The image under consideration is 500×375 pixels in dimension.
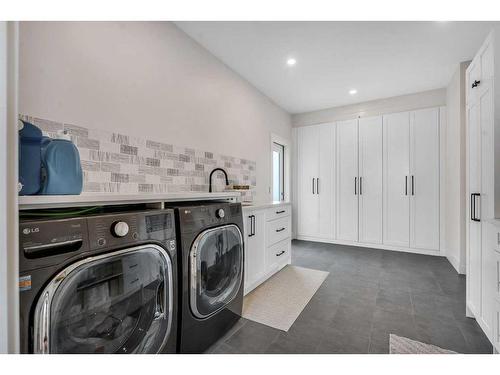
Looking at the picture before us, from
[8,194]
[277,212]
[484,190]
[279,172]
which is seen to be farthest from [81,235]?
[279,172]

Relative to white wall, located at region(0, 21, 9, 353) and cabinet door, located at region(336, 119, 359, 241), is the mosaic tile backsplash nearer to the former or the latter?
white wall, located at region(0, 21, 9, 353)

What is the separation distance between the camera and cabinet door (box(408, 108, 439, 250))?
3.48 metres

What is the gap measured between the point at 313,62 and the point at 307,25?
679mm

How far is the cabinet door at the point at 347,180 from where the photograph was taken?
13.4 feet

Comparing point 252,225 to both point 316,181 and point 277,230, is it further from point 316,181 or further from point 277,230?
point 316,181

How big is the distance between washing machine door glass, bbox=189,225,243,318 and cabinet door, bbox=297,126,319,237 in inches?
120

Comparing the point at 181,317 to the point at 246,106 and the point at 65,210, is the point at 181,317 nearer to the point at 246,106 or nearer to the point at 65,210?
the point at 65,210

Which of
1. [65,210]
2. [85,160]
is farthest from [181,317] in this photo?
[85,160]

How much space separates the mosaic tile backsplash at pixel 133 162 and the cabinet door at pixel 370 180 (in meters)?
2.55

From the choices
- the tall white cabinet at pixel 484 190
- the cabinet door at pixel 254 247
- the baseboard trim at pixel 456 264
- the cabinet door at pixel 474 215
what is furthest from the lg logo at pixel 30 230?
the baseboard trim at pixel 456 264

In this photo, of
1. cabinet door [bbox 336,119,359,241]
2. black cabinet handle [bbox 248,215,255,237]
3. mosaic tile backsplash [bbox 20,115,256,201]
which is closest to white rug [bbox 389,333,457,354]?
black cabinet handle [bbox 248,215,255,237]

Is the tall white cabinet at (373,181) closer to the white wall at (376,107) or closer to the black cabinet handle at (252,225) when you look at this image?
the white wall at (376,107)

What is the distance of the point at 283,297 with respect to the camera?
220 centimetres

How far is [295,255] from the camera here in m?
3.57
